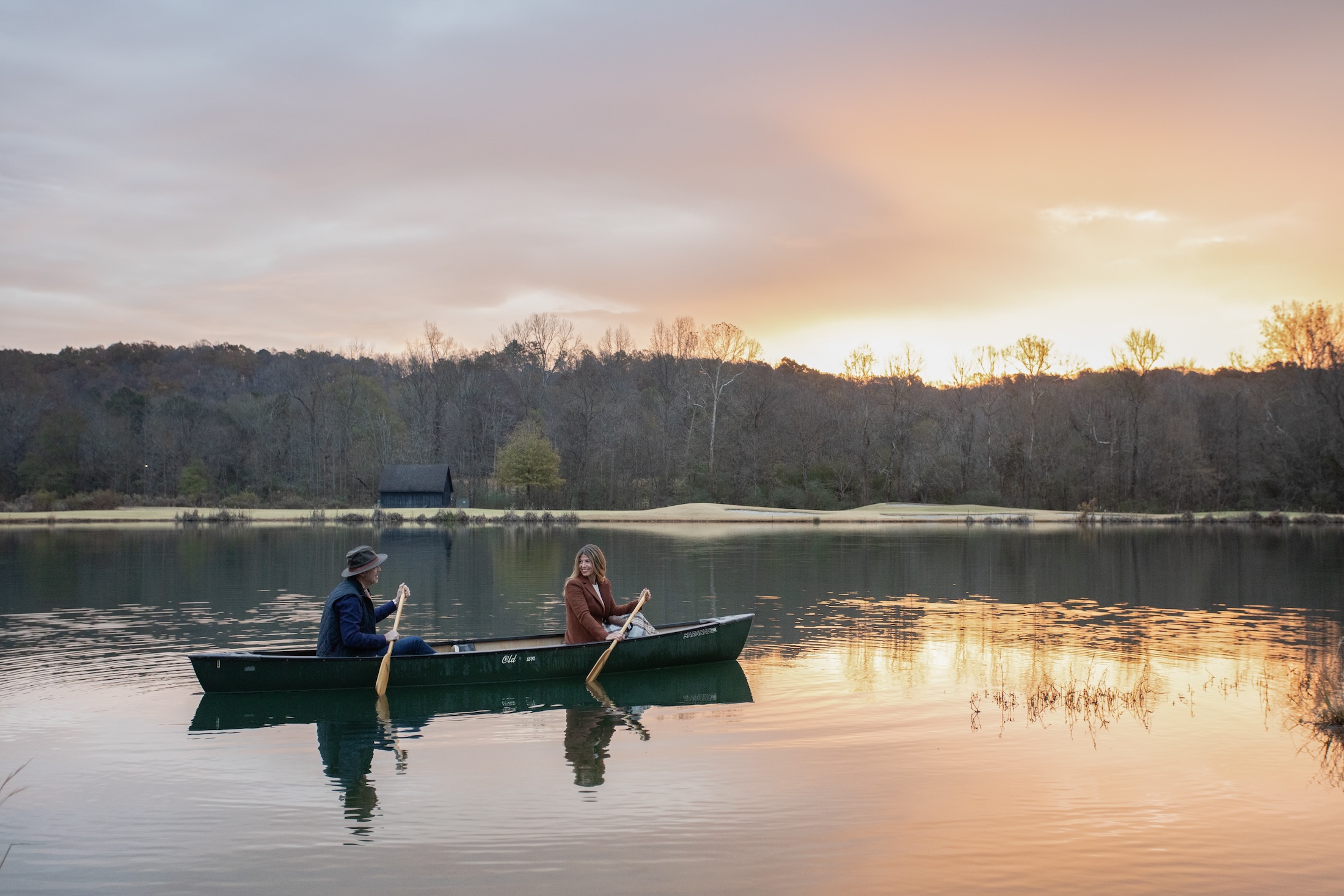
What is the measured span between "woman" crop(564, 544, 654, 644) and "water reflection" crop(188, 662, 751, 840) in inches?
21.5

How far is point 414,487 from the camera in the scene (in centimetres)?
6800

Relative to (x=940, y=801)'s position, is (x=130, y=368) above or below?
above

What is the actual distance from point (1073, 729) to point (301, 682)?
8194mm

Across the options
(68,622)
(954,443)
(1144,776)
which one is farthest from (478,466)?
(1144,776)

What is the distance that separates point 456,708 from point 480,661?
78 centimetres

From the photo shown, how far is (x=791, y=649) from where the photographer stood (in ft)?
48.4

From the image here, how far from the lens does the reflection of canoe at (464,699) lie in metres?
10.9

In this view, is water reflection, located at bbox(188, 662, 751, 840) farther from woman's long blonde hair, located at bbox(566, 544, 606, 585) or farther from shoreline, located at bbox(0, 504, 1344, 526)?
shoreline, located at bbox(0, 504, 1344, 526)

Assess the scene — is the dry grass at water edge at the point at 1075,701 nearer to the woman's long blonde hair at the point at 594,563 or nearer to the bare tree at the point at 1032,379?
the woman's long blonde hair at the point at 594,563

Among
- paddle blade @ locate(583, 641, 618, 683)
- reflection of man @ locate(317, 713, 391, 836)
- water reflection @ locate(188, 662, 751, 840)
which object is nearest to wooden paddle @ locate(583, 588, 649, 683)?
paddle blade @ locate(583, 641, 618, 683)

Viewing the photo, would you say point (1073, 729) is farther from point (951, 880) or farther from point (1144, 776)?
point (951, 880)

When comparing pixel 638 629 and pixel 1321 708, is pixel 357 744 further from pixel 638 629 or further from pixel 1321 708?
pixel 1321 708

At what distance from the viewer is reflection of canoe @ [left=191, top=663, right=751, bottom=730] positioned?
10867 millimetres

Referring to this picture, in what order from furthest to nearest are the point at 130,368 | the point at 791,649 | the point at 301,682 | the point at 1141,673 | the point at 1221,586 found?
the point at 130,368 < the point at 1221,586 < the point at 791,649 < the point at 1141,673 < the point at 301,682
